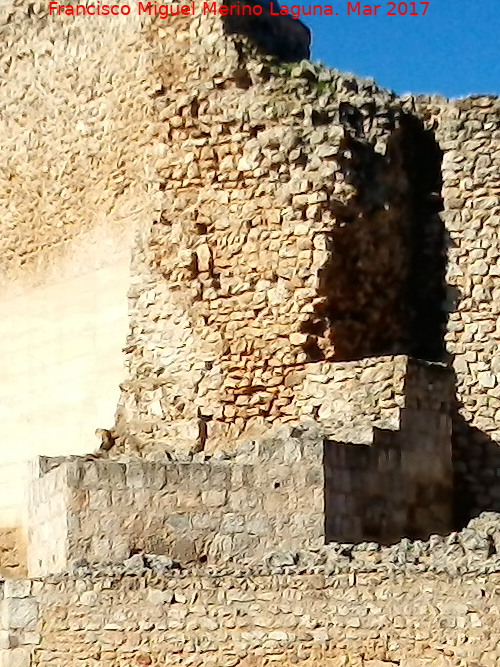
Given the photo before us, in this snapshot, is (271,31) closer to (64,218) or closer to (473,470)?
(64,218)

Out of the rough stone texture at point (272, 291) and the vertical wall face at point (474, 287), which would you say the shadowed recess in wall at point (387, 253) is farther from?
the vertical wall face at point (474, 287)

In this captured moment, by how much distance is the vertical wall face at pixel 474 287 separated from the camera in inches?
651

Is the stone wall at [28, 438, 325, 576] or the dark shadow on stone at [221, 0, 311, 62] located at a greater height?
the dark shadow on stone at [221, 0, 311, 62]

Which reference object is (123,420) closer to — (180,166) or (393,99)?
(180,166)

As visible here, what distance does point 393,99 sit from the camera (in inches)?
695

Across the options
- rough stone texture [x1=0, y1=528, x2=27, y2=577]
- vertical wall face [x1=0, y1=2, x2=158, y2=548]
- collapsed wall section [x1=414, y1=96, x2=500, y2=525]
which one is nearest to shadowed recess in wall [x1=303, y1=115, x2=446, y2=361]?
collapsed wall section [x1=414, y1=96, x2=500, y2=525]

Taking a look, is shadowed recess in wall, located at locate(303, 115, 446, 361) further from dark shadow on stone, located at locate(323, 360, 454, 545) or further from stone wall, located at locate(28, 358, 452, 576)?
stone wall, located at locate(28, 358, 452, 576)

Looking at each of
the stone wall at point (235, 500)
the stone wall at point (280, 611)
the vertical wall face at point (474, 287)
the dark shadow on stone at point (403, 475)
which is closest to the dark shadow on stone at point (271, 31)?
the vertical wall face at point (474, 287)

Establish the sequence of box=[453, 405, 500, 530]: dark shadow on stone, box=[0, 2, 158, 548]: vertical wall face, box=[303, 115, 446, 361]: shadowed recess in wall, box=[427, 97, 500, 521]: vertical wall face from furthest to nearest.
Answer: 1. box=[0, 2, 158, 548]: vertical wall face
2. box=[303, 115, 446, 361]: shadowed recess in wall
3. box=[427, 97, 500, 521]: vertical wall face
4. box=[453, 405, 500, 530]: dark shadow on stone

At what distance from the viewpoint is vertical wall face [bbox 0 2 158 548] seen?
61.1 ft

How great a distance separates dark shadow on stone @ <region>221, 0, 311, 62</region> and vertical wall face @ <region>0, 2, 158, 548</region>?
3.25ft

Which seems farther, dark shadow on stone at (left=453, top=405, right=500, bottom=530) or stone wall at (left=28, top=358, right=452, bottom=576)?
dark shadow on stone at (left=453, top=405, right=500, bottom=530)

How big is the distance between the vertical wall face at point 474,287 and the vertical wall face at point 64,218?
9.56 ft

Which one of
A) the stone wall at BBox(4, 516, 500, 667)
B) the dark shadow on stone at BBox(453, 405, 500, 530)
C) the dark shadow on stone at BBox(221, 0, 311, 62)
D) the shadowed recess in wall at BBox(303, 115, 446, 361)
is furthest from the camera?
the dark shadow on stone at BBox(221, 0, 311, 62)
